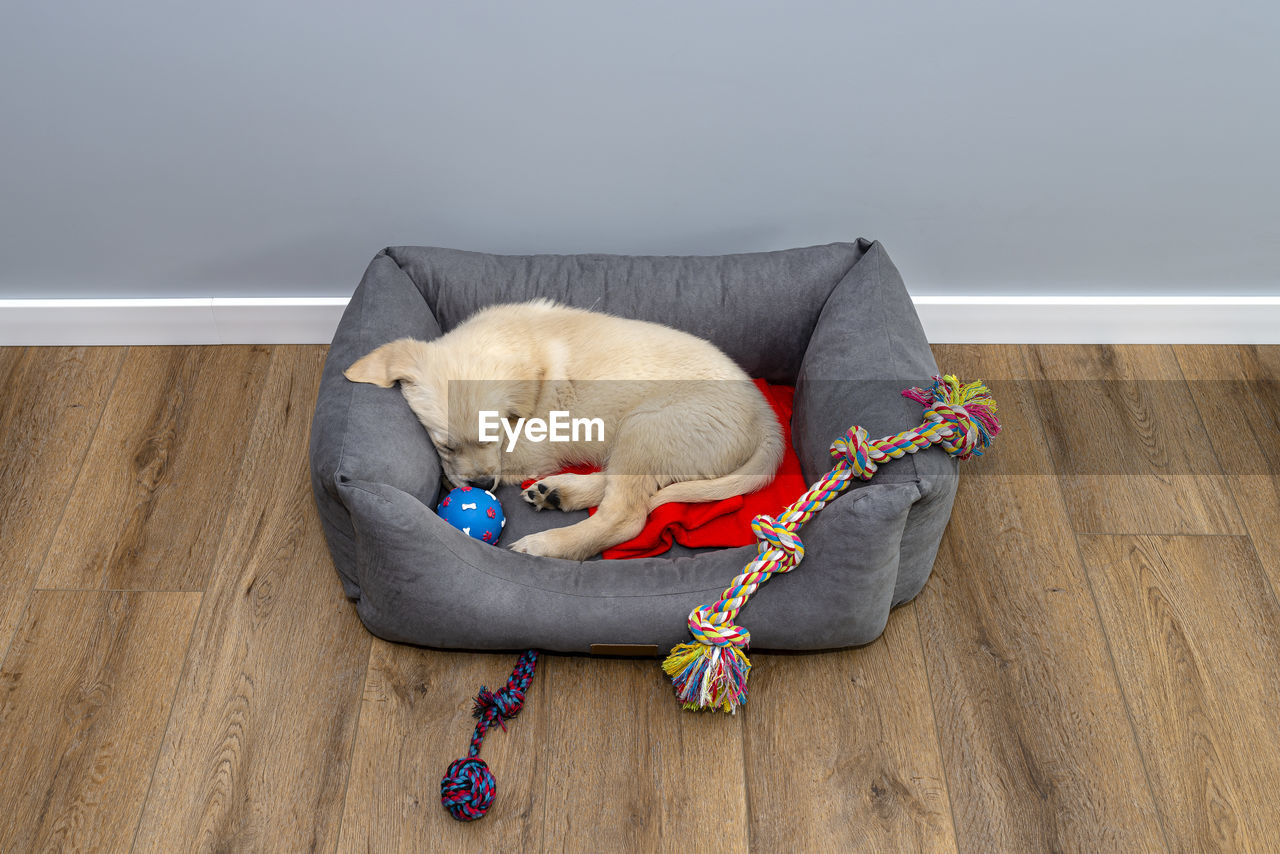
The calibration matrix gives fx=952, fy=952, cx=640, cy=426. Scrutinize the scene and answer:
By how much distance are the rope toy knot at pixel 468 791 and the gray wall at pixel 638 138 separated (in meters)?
1.57

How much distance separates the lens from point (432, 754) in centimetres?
209

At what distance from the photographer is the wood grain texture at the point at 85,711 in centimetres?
198

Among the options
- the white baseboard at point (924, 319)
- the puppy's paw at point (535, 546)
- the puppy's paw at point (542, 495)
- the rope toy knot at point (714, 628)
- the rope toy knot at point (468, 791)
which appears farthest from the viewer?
the white baseboard at point (924, 319)

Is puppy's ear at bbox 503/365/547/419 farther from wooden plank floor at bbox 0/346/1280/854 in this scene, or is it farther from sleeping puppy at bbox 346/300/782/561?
wooden plank floor at bbox 0/346/1280/854

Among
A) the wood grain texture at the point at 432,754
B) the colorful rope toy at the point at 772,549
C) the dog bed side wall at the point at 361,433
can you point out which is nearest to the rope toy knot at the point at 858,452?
the colorful rope toy at the point at 772,549

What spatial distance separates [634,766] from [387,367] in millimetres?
1112

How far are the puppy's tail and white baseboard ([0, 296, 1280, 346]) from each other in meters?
0.95

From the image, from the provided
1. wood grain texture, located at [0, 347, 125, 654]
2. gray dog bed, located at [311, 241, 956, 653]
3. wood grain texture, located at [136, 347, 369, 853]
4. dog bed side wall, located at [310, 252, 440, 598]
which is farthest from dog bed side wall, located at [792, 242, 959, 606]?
wood grain texture, located at [0, 347, 125, 654]

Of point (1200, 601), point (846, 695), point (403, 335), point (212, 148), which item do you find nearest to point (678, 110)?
point (403, 335)

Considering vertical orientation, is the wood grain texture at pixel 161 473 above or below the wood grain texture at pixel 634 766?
above

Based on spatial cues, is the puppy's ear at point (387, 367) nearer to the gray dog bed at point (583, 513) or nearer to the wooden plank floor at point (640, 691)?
the gray dog bed at point (583, 513)

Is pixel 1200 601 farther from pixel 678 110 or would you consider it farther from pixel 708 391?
pixel 678 110

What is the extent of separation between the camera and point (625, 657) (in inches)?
88.2

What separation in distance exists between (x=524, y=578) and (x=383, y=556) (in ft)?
1.03
